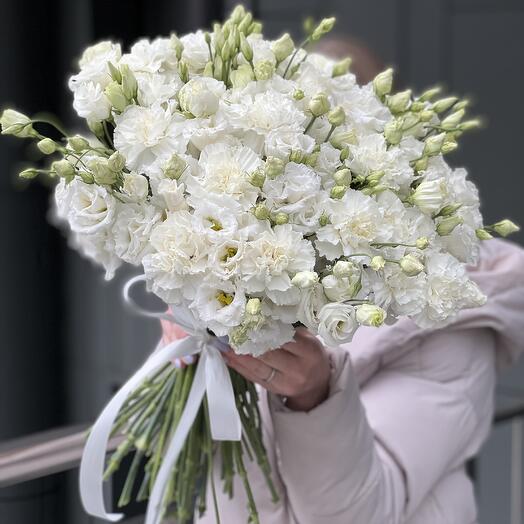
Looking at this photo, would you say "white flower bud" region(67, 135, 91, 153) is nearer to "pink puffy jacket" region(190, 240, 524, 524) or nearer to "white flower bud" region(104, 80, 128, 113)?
"white flower bud" region(104, 80, 128, 113)

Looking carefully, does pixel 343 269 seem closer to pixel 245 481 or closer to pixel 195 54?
pixel 195 54

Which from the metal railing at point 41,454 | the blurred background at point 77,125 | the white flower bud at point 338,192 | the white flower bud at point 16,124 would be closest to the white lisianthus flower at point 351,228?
the white flower bud at point 338,192

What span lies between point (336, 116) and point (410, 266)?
0.64 ft

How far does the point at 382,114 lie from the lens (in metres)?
1.10

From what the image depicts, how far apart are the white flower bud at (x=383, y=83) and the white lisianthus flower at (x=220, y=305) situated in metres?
0.33

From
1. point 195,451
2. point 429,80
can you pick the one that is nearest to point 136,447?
point 195,451

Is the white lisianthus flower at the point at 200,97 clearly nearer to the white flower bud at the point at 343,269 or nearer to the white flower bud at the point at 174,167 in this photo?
the white flower bud at the point at 174,167

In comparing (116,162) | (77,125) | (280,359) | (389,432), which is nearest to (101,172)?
(116,162)

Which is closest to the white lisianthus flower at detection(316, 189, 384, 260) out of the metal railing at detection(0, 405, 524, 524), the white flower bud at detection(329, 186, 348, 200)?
the white flower bud at detection(329, 186, 348, 200)

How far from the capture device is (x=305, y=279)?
2.97 feet

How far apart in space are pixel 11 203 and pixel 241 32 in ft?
10.3

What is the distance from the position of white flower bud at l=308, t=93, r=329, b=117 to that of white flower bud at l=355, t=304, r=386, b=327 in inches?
8.9

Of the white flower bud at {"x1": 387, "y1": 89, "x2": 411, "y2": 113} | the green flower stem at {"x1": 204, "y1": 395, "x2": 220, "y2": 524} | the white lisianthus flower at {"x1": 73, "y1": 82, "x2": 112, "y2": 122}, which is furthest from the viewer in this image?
the green flower stem at {"x1": 204, "y1": 395, "x2": 220, "y2": 524}

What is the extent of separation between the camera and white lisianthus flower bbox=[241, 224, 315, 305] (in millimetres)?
924
